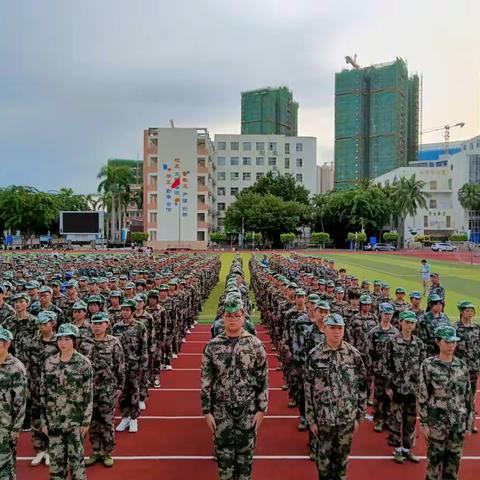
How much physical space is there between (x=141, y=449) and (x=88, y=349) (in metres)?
1.43

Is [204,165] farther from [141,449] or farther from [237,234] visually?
[141,449]

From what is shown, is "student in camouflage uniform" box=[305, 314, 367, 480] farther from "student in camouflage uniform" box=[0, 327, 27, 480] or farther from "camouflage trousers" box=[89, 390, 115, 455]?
"student in camouflage uniform" box=[0, 327, 27, 480]

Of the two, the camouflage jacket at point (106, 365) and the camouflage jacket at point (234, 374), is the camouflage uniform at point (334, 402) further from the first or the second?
the camouflage jacket at point (106, 365)

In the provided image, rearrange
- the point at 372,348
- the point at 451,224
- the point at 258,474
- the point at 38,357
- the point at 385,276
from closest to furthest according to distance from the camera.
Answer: the point at 258,474, the point at 38,357, the point at 372,348, the point at 385,276, the point at 451,224

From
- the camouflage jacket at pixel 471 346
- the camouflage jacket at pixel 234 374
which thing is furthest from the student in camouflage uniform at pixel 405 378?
the camouflage jacket at pixel 234 374

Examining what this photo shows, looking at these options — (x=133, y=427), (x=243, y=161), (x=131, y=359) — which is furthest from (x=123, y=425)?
(x=243, y=161)

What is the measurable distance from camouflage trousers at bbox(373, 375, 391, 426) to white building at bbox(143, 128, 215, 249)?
61.4m

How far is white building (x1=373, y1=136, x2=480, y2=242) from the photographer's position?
81250mm

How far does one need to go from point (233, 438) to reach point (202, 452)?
6.33 ft

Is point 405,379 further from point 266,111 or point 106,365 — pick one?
point 266,111

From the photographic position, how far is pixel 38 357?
6.06 m

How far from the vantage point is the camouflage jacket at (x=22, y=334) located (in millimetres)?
6370

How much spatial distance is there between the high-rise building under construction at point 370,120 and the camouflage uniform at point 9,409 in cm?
11773

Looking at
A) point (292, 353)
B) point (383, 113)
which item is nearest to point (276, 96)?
point (383, 113)
